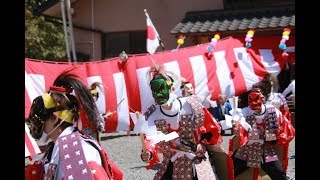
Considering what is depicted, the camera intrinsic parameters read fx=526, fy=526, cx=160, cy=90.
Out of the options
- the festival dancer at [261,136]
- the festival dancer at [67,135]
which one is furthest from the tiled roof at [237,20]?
the festival dancer at [67,135]

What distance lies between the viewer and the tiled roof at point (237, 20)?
10.8 m

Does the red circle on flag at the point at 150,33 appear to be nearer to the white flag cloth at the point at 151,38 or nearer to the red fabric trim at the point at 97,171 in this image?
the white flag cloth at the point at 151,38

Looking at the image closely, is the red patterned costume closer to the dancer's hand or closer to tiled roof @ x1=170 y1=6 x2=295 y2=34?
the dancer's hand

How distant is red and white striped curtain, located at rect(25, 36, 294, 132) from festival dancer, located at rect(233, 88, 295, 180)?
4.23 metres

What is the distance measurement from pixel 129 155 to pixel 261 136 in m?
4.09

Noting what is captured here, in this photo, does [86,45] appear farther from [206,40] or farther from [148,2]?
[206,40]

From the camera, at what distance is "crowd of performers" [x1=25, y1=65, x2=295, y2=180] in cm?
266

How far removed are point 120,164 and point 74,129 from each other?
5.11 meters

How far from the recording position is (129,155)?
865 centimetres

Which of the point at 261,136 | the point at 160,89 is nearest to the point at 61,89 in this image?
the point at 160,89

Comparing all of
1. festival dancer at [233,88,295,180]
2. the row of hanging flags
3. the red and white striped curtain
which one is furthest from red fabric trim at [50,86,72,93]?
the red and white striped curtain

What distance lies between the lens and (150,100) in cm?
923

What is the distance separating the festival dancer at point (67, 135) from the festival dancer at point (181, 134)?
109 cm

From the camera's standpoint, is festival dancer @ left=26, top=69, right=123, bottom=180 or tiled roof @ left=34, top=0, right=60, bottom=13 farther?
tiled roof @ left=34, top=0, right=60, bottom=13
